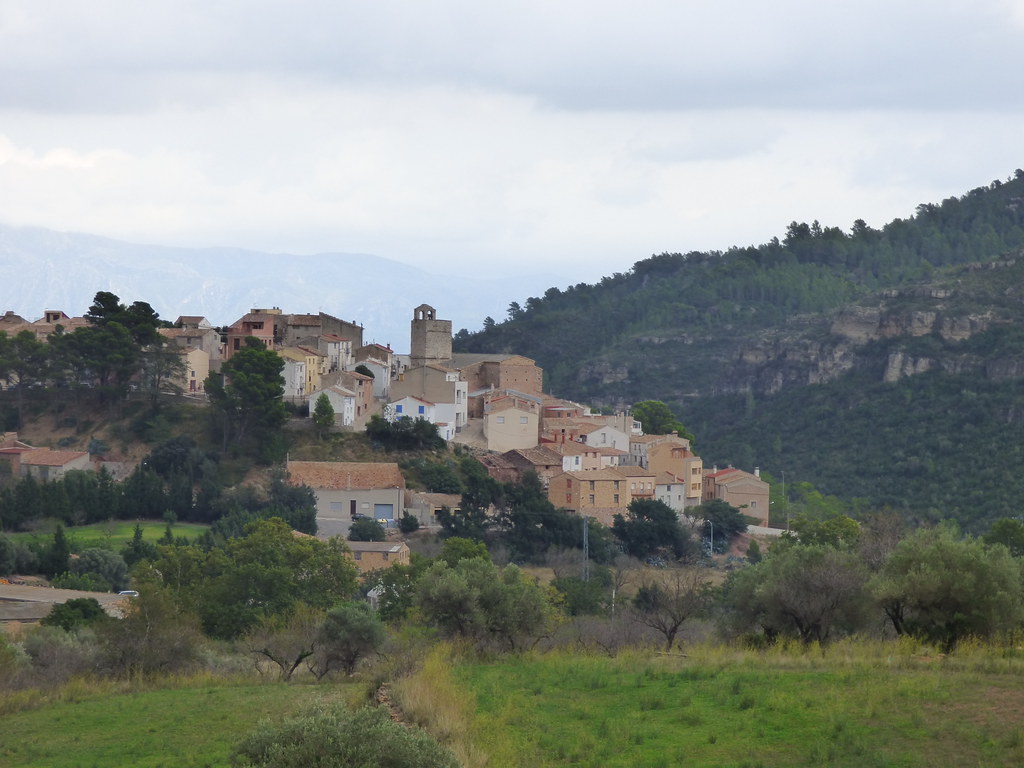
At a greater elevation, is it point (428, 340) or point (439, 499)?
point (428, 340)

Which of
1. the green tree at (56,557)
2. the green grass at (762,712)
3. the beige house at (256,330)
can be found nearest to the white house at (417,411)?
the beige house at (256,330)

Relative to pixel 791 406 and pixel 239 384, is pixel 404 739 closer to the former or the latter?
pixel 239 384

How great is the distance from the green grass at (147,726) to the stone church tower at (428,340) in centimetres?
4412

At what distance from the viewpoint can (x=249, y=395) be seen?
Answer: 54.6 metres

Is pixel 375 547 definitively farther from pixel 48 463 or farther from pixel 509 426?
pixel 48 463

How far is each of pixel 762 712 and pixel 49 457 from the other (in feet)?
137

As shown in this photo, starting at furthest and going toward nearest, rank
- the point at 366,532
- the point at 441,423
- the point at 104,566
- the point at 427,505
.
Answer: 1. the point at 441,423
2. the point at 427,505
3. the point at 366,532
4. the point at 104,566

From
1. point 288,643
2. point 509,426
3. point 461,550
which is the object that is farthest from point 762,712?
point 509,426

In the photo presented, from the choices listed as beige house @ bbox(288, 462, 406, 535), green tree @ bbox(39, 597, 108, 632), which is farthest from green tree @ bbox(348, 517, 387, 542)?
green tree @ bbox(39, 597, 108, 632)

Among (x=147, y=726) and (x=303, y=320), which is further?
(x=303, y=320)

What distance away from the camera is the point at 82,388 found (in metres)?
59.2

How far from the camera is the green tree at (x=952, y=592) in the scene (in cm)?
1950

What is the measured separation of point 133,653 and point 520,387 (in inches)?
1625

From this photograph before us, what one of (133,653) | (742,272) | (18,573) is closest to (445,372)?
(18,573)
